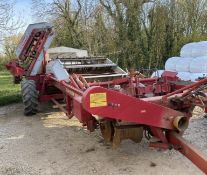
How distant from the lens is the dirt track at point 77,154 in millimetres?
4496

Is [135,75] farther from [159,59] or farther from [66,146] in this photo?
[159,59]

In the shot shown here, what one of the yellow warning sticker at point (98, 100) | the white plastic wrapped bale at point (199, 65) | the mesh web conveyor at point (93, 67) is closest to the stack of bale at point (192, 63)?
the white plastic wrapped bale at point (199, 65)

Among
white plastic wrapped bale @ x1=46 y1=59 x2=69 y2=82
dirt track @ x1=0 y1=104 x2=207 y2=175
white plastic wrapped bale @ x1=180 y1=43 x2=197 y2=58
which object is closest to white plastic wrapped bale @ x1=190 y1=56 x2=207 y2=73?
white plastic wrapped bale @ x1=180 y1=43 x2=197 y2=58

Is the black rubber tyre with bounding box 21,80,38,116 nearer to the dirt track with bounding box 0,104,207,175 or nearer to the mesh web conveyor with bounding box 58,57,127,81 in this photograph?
the dirt track with bounding box 0,104,207,175

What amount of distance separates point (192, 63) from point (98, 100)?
6708 mm

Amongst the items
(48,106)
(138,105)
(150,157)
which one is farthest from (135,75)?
(48,106)

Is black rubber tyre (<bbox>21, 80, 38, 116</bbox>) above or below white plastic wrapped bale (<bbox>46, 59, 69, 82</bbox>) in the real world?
below

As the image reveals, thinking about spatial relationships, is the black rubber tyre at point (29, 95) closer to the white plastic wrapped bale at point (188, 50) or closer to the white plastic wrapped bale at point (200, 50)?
the white plastic wrapped bale at point (200, 50)

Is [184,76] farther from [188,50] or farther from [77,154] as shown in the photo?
[77,154]

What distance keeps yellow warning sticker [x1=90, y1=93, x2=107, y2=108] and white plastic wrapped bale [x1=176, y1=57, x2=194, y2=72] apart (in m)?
6.83

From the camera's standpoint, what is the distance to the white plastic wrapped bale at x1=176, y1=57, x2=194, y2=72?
998 centimetres

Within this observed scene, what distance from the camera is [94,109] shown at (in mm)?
3537

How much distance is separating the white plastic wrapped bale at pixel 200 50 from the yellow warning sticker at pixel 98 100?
6.61 meters

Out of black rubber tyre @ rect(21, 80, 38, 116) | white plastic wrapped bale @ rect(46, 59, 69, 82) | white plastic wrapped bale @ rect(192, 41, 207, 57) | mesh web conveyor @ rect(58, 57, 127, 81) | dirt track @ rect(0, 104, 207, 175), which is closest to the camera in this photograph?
dirt track @ rect(0, 104, 207, 175)
